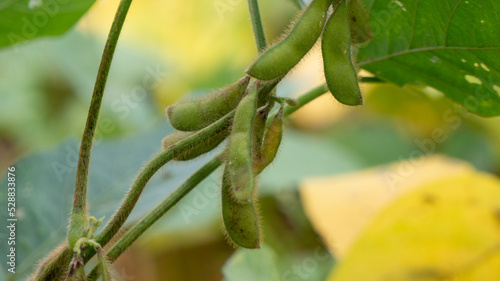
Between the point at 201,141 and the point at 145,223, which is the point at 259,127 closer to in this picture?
the point at 201,141

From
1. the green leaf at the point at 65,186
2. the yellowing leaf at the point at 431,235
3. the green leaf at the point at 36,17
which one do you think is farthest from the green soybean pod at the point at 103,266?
the yellowing leaf at the point at 431,235

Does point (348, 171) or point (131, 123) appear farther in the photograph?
point (131, 123)

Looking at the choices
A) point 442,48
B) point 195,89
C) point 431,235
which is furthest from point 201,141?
point 195,89

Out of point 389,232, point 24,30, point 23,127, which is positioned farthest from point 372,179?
point 23,127

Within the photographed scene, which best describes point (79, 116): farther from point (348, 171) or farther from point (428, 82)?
point (428, 82)

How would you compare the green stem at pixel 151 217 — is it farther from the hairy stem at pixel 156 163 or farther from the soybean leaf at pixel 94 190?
the soybean leaf at pixel 94 190

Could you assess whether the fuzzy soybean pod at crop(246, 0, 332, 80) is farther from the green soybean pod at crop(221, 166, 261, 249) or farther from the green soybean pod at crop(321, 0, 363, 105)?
the green soybean pod at crop(221, 166, 261, 249)

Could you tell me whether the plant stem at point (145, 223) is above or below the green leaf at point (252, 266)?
above
